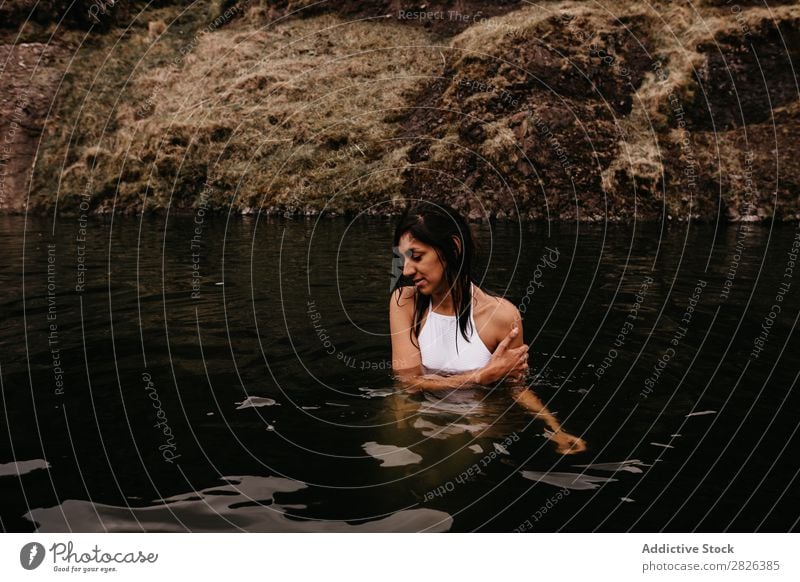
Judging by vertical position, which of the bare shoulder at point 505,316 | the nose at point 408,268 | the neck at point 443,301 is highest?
the nose at point 408,268

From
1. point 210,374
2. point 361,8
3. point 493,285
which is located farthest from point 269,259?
Answer: point 361,8

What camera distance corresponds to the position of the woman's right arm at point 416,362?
16.3 feet

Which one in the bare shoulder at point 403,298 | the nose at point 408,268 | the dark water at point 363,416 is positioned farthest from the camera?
the bare shoulder at point 403,298

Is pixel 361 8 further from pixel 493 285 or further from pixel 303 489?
pixel 303 489

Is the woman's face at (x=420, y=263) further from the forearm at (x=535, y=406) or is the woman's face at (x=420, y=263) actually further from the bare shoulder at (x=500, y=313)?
the forearm at (x=535, y=406)

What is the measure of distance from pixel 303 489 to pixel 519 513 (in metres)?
1.33

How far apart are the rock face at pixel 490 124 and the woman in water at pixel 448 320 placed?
19.1 meters

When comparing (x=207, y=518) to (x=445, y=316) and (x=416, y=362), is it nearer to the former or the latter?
(x=416, y=362)

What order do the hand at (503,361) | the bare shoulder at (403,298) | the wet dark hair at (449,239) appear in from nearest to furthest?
the wet dark hair at (449,239), the hand at (503,361), the bare shoulder at (403,298)

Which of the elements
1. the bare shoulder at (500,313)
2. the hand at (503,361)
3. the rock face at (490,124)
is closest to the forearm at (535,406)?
the hand at (503,361)

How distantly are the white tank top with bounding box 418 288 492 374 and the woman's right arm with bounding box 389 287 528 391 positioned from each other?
8cm

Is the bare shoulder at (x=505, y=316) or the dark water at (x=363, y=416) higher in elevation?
the bare shoulder at (x=505, y=316)

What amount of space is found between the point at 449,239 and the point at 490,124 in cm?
2310

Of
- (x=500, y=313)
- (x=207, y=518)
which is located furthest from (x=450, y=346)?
(x=207, y=518)
